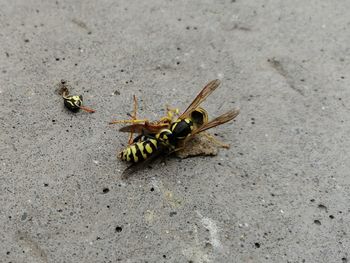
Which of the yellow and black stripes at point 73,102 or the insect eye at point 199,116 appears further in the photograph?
the yellow and black stripes at point 73,102

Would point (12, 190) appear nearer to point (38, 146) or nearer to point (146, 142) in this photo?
point (38, 146)

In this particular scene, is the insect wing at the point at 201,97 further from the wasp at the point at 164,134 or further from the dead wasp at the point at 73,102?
the dead wasp at the point at 73,102

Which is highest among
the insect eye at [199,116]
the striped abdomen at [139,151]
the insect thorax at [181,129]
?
the insect eye at [199,116]

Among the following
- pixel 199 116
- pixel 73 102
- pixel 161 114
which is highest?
pixel 199 116

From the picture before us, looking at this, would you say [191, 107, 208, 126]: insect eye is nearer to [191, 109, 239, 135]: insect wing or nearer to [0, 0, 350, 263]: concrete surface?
[191, 109, 239, 135]: insect wing

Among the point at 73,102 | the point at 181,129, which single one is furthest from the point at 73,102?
the point at 181,129

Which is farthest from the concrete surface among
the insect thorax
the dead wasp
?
the insect thorax

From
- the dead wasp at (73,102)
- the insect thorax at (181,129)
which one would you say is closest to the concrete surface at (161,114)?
the dead wasp at (73,102)

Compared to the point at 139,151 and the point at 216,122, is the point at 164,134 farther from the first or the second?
the point at 216,122
